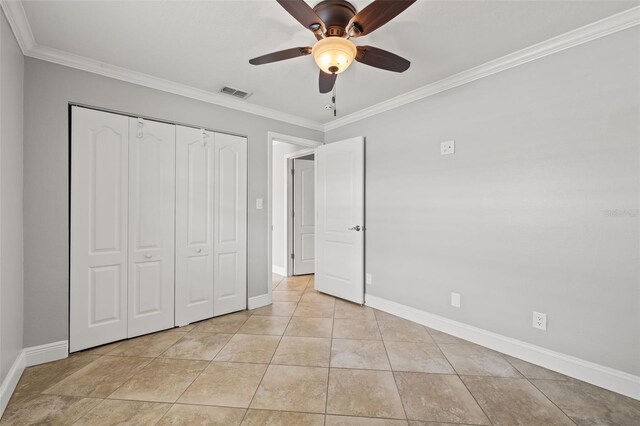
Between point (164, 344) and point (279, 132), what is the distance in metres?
Answer: 2.65

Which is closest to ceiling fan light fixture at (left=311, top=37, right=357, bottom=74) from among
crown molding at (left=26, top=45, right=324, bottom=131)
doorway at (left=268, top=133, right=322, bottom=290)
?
crown molding at (left=26, top=45, right=324, bottom=131)

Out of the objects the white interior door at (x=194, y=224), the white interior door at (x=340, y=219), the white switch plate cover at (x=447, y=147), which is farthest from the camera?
the white interior door at (x=340, y=219)

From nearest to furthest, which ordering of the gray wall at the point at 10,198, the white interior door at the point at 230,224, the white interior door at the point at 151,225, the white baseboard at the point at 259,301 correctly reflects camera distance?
the gray wall at the point at 10,198
the white interior door at the point at 151,225
the white interior door at the point at 230,224
the white baseboard at the point at 259,301

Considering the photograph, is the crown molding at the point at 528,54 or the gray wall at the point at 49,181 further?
the gray wall at the point at 49,181

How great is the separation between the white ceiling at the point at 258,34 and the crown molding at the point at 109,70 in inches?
2.4

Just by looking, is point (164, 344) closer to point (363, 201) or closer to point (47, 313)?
point (47, 313)

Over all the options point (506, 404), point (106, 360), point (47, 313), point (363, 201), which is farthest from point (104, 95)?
point (506, 404)

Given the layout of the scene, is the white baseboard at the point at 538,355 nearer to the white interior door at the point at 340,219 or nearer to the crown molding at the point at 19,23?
the white interior door at the point at 340,219

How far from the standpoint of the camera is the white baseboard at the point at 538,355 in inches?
72.8

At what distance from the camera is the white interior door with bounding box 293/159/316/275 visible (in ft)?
16.8

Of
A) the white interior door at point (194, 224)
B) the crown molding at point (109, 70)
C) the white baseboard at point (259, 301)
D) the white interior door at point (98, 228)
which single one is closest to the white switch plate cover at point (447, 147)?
the crown molding at point (109, 70)

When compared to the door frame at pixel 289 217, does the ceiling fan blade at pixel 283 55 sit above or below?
above

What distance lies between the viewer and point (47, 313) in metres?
2.22

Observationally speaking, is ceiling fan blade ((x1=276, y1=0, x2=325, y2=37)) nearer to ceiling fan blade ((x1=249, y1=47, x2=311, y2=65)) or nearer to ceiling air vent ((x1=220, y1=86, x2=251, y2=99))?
ceiling fan blade ((x1=249, y1=47, x2=311, y2=65))
